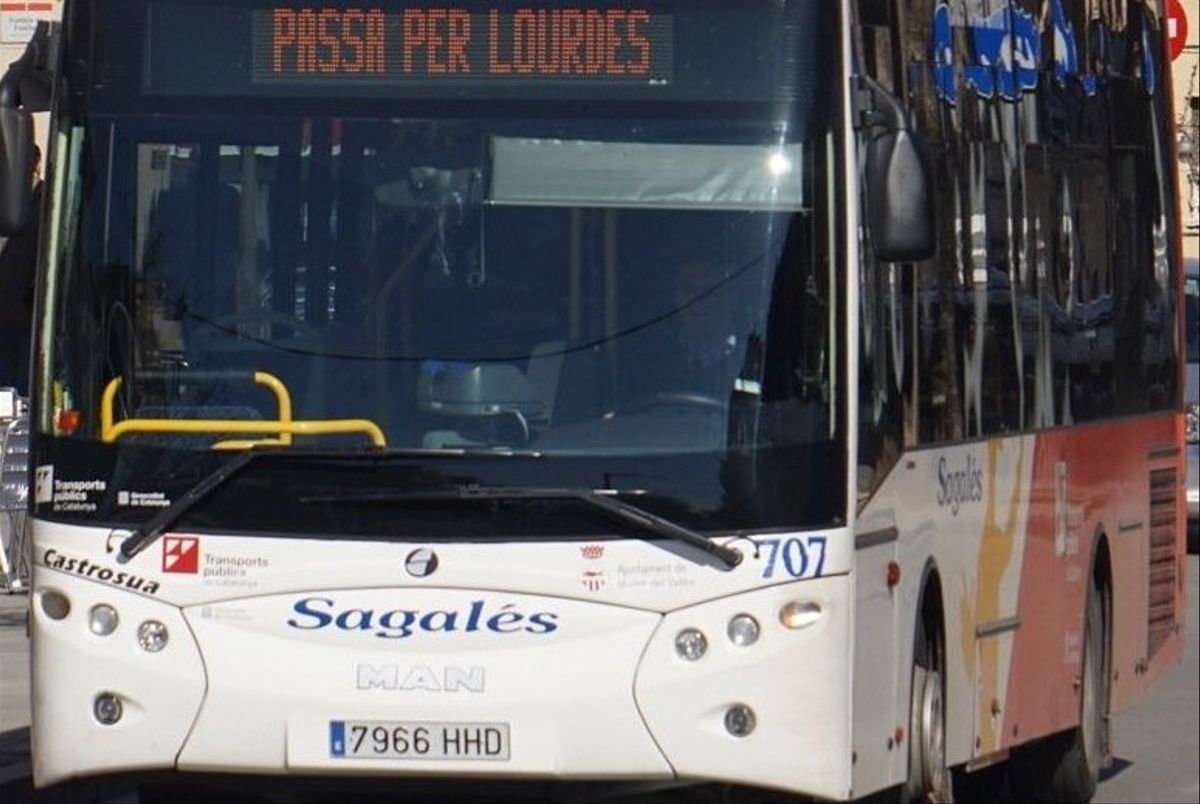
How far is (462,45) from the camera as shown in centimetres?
883

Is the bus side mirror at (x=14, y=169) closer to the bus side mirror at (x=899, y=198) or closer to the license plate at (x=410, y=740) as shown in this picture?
the license plate at (x=410, y=740)

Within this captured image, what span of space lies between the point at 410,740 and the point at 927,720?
202cm

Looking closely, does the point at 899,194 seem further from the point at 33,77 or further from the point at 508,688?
the point at 33,77

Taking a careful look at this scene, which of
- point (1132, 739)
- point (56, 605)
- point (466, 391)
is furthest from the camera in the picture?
point (1132, 739)

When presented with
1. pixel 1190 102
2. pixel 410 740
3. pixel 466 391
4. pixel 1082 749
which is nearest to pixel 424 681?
pixel 410 740

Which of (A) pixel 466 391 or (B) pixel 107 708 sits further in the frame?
(B) pixel 107 708

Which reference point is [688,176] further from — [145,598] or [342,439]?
[145,598]

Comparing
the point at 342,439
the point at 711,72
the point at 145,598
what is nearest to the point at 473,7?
the point at 711,72

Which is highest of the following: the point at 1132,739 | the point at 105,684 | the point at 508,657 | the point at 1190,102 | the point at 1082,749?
the point at 1190,102

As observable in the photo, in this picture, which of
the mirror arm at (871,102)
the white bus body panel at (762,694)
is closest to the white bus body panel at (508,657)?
the white bus body panel at (762,694)

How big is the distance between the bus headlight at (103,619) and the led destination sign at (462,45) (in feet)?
5.00

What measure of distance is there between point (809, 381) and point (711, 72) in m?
0.89

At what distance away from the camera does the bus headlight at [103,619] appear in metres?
8.75

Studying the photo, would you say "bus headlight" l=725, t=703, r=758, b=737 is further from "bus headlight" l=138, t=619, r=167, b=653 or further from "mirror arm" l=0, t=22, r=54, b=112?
"mirror arm" l=0, t=22, r=54, b=112
